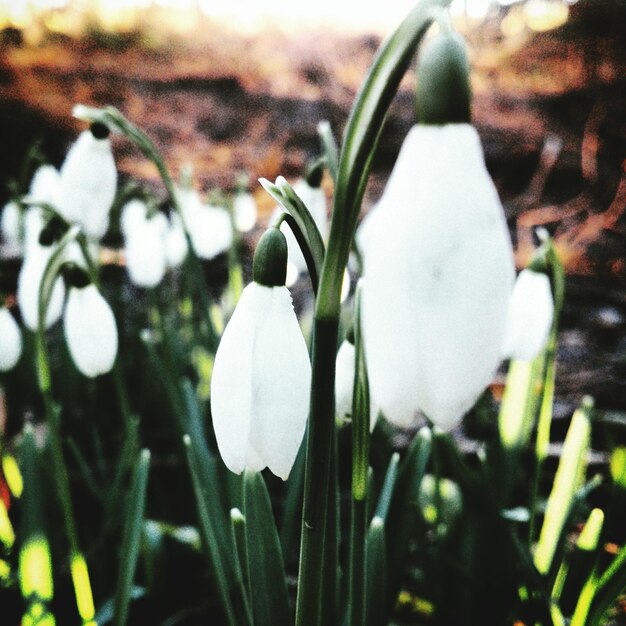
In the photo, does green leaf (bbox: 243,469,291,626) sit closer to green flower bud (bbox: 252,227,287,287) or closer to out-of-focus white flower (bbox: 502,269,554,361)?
green flower bud (bbox: 252,227,287,287)

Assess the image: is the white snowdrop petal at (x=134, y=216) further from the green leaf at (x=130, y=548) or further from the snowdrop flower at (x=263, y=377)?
the snowdrop flower at (x=263, y=377)

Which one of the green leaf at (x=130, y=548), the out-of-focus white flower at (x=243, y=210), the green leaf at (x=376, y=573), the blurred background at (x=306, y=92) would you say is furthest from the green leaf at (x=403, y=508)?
the blurred background at (x=306, y=92)

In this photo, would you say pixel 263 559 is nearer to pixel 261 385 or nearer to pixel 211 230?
pixel 261 385

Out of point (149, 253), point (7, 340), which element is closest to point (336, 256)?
point (7, 340)

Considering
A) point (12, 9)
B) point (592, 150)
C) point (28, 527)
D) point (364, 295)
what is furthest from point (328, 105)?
point (364, 295)

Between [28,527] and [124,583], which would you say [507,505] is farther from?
[28,527]

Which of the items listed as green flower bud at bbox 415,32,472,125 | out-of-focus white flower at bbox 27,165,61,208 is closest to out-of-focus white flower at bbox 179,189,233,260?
out-of-focus white flower at bbox 27,165,61,208

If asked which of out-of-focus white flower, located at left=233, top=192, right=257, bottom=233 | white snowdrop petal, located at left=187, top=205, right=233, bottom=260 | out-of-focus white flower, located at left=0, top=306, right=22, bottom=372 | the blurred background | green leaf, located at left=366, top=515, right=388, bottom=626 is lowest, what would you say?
green leaf, located at left=366, top=515, right=388, bottom=626
